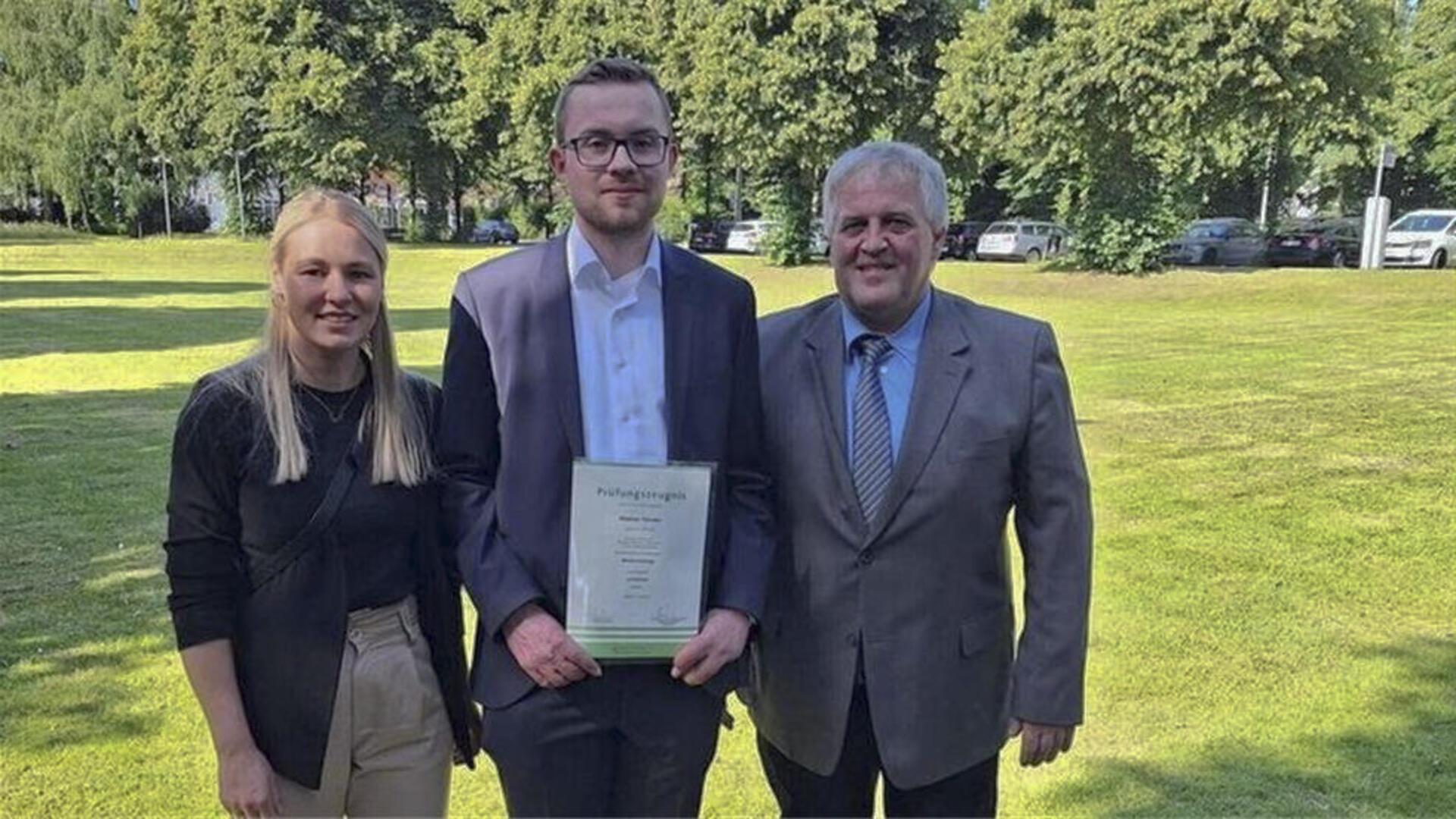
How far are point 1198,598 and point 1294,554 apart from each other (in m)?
1.11

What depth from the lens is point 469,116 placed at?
136 feet

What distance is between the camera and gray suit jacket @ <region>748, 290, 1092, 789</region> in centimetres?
239

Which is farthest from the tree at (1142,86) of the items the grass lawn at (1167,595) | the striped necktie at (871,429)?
the striped necktie at (871,429)

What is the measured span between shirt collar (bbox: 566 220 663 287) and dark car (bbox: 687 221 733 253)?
3991 cm

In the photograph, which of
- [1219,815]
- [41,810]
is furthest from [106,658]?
[1219,815]

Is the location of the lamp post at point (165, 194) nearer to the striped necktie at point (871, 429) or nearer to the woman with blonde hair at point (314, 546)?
the woman with blonde hair at point (314, 546)

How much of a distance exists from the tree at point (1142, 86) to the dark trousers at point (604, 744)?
2489 centimetres

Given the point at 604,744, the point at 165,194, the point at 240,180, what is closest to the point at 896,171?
the point at 604,744

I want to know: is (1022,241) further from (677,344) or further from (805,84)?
(677,344)

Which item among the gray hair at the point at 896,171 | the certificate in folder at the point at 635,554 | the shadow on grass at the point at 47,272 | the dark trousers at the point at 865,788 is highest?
the gray hair at the point at 896,171

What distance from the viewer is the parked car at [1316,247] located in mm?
31219

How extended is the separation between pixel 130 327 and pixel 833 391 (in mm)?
17554

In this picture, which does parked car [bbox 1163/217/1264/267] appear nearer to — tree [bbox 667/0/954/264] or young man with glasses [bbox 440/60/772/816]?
tree [bbox 667/0/954/264]

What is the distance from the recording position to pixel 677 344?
2.23 m
